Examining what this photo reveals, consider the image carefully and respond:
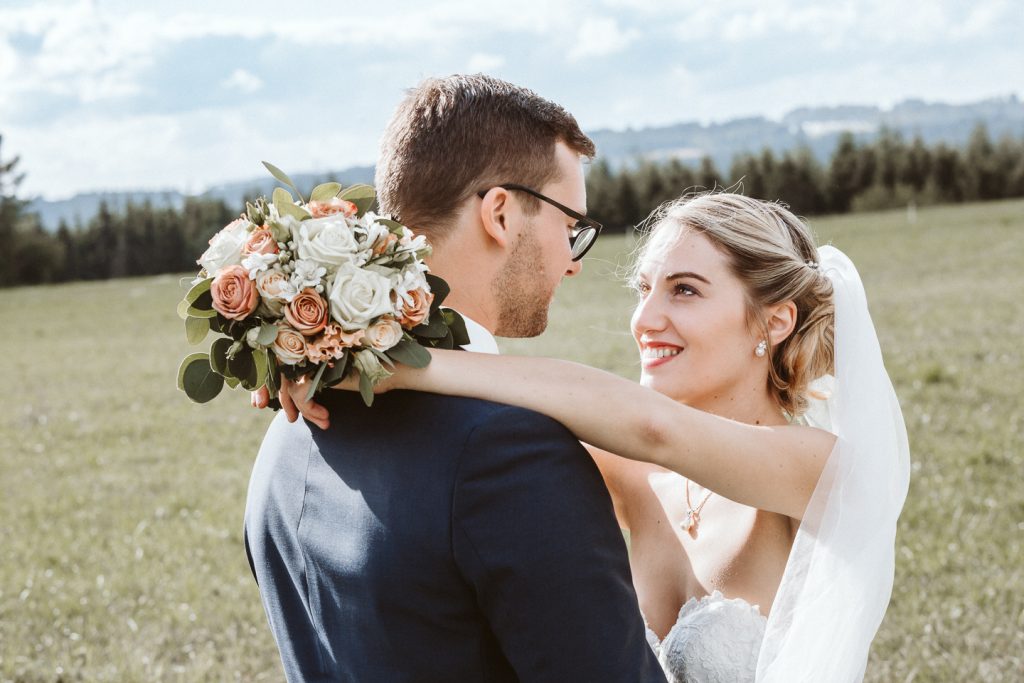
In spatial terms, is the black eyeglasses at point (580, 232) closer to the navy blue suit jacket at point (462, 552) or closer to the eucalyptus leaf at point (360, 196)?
the eucalyptus leaf at point (360, 196)

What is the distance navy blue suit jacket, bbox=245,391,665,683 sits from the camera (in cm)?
200

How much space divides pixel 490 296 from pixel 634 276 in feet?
4.71

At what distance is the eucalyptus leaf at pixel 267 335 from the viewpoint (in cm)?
220

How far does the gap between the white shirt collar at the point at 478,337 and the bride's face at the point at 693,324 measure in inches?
40.1

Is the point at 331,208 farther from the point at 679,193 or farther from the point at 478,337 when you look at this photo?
the point at 679,193

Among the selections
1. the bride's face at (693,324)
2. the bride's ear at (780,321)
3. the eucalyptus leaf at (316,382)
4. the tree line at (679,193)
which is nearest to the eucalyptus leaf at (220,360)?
the eucalyptus leaf at (316,382)

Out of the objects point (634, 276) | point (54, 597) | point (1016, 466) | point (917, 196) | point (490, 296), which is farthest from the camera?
point (917, 196)

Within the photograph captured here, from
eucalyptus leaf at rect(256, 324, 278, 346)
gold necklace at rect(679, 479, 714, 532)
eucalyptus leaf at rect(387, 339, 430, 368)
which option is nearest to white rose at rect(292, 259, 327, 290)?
eucalyptus leaf at rect(256, 324, 278, 346)

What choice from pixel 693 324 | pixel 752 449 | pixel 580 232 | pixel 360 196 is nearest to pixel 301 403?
pixel 360 196

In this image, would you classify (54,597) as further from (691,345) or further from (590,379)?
(590,379)

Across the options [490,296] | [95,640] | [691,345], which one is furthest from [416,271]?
[95,640]

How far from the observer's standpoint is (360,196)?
2.57 meters

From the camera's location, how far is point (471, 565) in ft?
6.64

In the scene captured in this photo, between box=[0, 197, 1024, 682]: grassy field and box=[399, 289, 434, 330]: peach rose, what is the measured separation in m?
1.40
